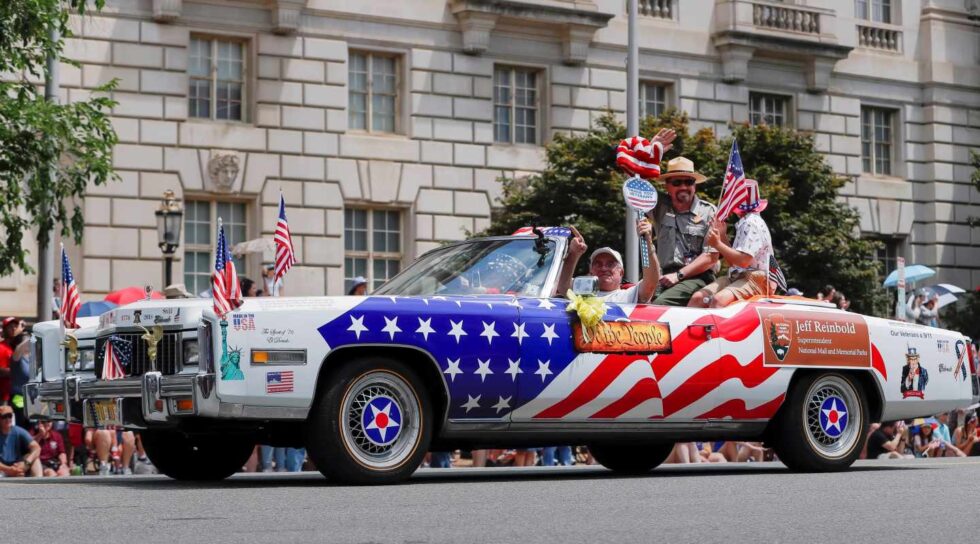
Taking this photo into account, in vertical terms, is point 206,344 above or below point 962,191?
below

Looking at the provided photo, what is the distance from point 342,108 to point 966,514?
73.0ft

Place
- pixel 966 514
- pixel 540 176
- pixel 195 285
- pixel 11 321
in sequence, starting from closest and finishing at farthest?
pixel 966 514 → pixel 11 321 → pixel 195 285 → pixel 540 176

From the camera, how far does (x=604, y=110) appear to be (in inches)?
1278

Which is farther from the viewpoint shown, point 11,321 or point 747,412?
point 11,321

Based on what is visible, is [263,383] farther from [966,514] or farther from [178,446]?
[966,514]

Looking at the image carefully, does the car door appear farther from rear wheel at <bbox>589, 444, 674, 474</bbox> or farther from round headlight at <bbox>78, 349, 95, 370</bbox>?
round headlight at <bbox>78, 349, 95, 370</bbox>

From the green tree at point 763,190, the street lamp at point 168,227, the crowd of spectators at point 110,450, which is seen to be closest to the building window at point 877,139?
the green tree at point 763,190

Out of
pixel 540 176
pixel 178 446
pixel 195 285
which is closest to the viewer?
pixel 178 446

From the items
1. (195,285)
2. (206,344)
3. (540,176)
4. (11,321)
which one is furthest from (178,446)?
(540,176)

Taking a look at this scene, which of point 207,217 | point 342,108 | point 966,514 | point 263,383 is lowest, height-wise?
point 966,514

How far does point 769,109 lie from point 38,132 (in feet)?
61.6

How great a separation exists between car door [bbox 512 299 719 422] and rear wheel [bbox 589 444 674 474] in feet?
4.87

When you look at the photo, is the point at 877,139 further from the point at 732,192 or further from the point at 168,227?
the point at 732,192

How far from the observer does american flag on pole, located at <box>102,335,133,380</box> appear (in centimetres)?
1109
